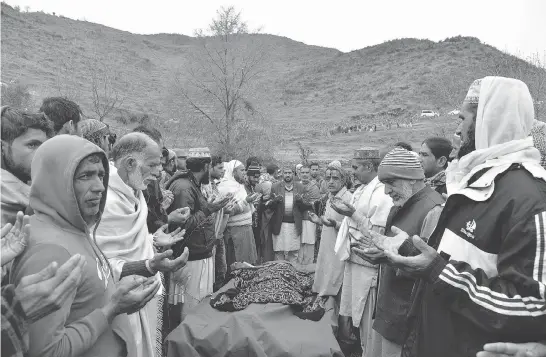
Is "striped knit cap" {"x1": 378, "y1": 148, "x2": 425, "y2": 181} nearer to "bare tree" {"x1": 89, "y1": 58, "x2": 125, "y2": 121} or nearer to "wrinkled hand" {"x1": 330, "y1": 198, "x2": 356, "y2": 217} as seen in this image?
"wrinkled hand" {"x1": 330, "y1": 198, "x2": 356, "y2": 217}

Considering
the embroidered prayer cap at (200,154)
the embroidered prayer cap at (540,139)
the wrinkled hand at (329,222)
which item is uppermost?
the embroidered prayer cap at (540,139)

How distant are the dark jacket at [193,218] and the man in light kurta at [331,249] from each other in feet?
4.86

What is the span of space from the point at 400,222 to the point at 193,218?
2.42 m

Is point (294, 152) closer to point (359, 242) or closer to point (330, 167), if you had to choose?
point (330, 167)

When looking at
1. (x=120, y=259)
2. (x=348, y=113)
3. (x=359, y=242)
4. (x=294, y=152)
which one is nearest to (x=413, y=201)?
(x=359, y=242)

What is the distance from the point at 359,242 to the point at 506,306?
3.92 feet

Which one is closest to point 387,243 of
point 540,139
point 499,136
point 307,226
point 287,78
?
point 499,136

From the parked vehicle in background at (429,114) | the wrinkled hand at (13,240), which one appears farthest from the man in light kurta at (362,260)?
the parked vehicle in background at (429,114)

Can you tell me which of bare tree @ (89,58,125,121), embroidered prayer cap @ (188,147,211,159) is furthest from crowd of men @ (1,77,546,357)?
bare tree @ (89,58,125,121)

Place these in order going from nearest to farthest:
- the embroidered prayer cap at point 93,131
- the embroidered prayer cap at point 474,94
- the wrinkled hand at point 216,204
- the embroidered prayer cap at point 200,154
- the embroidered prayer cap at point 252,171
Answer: the embroidered prayer cap at point 474,94, the embroidered prayer cap at point 93,131, the wrinkled hand at point 216,204, the embroidered prayer cap at point 200,154, the embroidered prayer cap at point 252,171

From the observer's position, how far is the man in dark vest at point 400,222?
10.7 feet

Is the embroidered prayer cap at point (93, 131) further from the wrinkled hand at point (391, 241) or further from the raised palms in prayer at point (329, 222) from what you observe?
the raised palms in prayer at point (329, 222)

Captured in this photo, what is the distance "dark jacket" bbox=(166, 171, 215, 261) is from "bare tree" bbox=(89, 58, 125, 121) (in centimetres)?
989

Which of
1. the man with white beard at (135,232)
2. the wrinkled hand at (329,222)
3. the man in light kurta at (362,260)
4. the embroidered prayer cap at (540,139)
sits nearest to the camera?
the man with white beard at (135,232)
